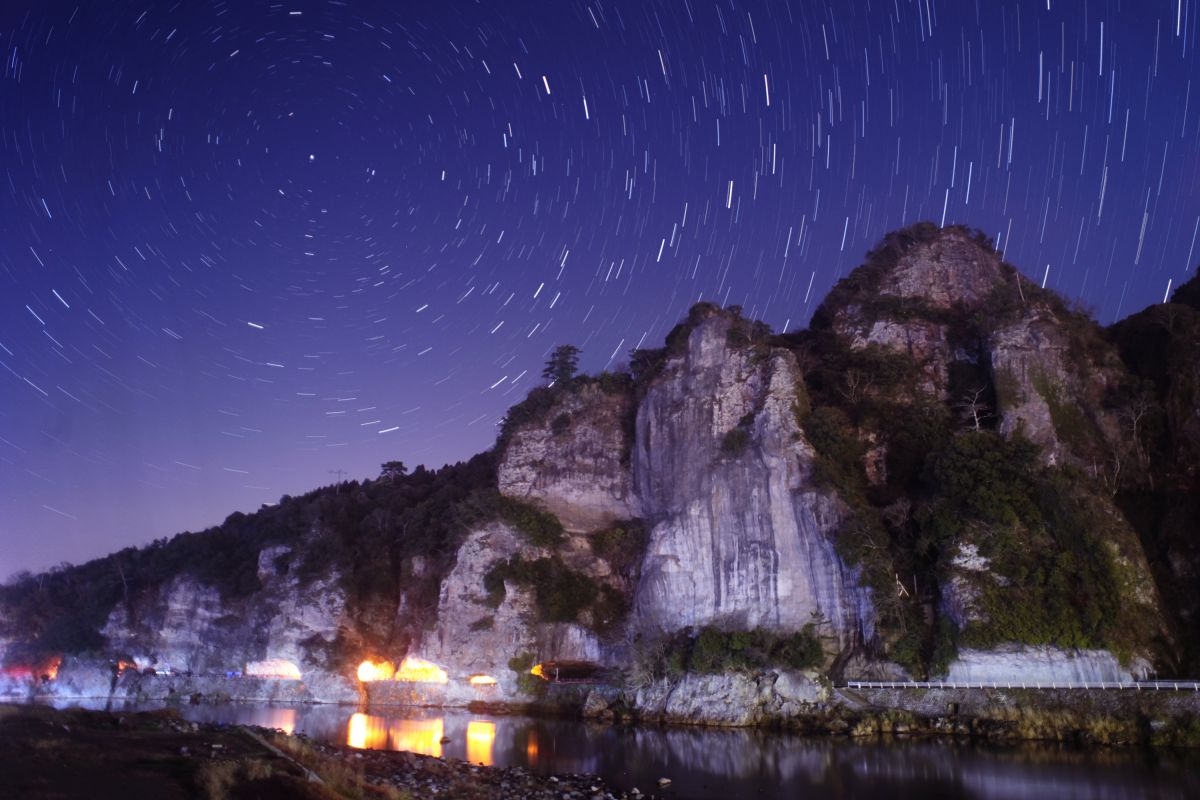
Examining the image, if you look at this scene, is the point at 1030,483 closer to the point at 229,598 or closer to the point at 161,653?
the point at 229,598

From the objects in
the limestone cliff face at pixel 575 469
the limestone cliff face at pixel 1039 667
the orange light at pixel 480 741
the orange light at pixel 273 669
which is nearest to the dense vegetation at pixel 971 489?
the limestone cliff face at pixel 1039 667

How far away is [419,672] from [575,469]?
63.6 ft

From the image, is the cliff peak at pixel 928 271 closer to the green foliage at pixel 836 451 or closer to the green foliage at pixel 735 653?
the green foliage at pixel 836 451

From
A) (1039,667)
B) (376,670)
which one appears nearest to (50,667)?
(376,670)

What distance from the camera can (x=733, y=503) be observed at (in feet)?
176

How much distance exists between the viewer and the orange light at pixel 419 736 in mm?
33594

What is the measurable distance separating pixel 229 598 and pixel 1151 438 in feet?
233

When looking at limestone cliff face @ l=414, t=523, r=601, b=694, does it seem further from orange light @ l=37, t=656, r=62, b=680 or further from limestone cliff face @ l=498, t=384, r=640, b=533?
orange light @ l=37, t=656, r=62, b=680

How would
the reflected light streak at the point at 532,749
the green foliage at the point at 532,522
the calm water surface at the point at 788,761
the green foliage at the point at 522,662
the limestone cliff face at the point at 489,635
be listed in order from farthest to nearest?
the green foliage at the point at 532,522 < the limestone cliff face at the point at 489,635 < the green foliage at the point at 522,662 < the reflected light streak at the point at 532,749 < the calm water surface at the point at 788,761

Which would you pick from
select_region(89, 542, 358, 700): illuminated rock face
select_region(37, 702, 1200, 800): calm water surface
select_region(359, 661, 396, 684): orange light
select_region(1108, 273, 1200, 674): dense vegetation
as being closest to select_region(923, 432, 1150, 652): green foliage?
select_region(1108, 273, 1200, 674): dense vegetation

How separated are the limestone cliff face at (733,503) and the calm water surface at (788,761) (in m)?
9.83

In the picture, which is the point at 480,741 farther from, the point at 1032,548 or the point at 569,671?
the point at 1032,548

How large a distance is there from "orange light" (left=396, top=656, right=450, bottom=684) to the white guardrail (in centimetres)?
2992

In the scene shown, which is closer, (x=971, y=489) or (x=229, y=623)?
(x=971, y=489)
